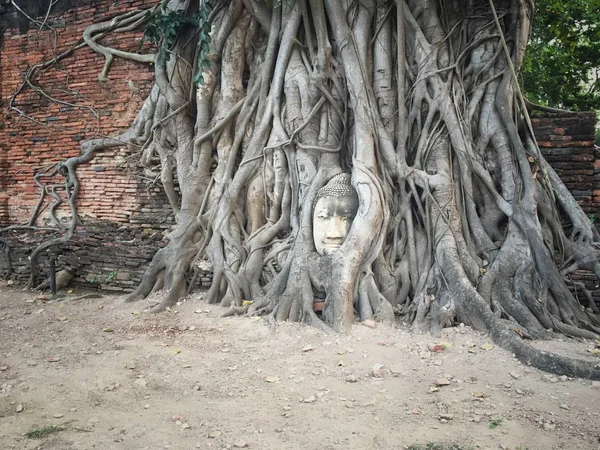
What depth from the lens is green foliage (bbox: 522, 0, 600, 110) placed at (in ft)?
22.3

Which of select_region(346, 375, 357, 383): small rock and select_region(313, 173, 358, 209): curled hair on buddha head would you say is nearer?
select_region(346, 375, 357, 383): small rock

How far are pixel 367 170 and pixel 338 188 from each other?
11.2 inches

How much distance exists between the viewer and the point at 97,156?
6082mm

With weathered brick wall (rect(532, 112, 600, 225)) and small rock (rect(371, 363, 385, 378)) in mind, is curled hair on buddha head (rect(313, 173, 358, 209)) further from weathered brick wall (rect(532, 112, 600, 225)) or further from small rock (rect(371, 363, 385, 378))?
weathered brick wall (rect(532, 112, 600, 225))

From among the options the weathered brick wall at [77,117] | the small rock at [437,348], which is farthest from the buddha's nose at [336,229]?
the weathered brick wall at [77,117]

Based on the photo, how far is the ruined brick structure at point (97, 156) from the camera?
15.5ft

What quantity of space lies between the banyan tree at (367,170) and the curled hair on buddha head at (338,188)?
2cm

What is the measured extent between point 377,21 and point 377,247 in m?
2.13

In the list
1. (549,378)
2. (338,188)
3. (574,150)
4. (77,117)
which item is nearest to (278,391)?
(549,378)

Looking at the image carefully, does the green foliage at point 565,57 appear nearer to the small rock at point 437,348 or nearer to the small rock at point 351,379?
the small rock at point 437,348

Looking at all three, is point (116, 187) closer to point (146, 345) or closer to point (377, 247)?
point (146, 345)

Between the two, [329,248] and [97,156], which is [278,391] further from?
[97,156]

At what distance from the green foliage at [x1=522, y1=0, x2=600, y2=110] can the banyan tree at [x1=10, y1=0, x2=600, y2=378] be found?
2898 millimetres

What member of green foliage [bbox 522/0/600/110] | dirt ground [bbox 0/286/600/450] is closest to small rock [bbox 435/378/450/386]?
dirt ground [bbox 0/286/600/450]
